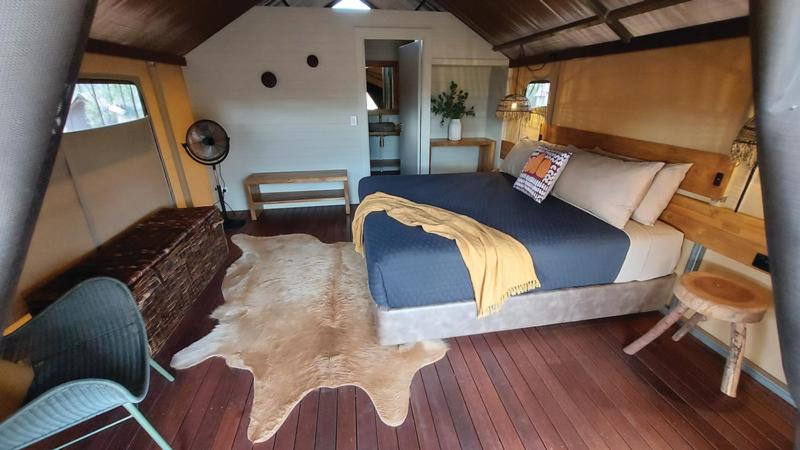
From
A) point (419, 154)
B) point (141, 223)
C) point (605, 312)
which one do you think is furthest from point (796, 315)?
point (419, 154)

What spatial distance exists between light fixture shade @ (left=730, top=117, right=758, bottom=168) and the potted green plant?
325 centimetres

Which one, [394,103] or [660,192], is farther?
[394,103]

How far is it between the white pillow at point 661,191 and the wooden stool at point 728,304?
443 millimetres

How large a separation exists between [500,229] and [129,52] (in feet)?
9.93

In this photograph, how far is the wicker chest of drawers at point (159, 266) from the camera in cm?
182

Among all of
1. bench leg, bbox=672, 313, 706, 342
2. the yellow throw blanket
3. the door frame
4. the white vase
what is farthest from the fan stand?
bench leg, bbox=672, 313, 706, 342

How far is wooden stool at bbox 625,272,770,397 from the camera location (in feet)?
5.02

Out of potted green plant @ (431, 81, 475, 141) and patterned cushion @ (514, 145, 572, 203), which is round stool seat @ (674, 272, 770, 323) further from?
potted green plant @ (431, 81, 475, 141)

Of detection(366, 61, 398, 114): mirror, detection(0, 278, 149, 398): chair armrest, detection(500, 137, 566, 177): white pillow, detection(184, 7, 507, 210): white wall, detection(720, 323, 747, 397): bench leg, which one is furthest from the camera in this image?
detection(366, 61, 398, 114): mirror

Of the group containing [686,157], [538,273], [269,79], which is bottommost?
[538,273]

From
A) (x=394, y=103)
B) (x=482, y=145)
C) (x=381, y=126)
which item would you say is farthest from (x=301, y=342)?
(x=394, y=103)

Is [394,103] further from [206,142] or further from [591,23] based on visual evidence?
[591,23]

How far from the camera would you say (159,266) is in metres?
2.06

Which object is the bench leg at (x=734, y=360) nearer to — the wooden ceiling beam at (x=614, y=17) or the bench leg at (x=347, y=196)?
the wooden ceiling beam at (x=614, y=17)
